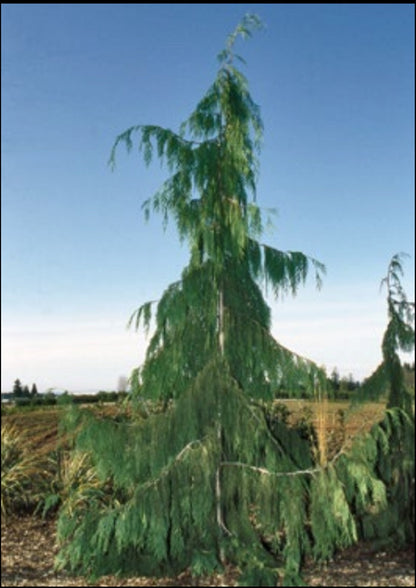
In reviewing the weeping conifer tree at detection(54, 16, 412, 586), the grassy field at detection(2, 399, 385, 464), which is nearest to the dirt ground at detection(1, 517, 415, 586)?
the weeping conifer tree at detection(54, 16, 412, 586)

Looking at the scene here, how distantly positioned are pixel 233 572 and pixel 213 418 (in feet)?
4.63

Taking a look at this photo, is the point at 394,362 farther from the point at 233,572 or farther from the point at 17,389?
the point at 17,389

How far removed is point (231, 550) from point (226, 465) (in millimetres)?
753

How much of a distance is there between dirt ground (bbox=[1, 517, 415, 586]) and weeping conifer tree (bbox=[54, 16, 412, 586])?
15 cm

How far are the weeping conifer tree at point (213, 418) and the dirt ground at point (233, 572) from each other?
147mm

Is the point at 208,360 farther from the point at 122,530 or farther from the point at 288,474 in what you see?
the point at 122,530

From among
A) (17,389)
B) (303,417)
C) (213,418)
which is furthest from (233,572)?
(17,389)

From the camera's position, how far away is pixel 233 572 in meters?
5.31

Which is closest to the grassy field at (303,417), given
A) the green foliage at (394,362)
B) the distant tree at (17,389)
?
the green foliage at (394,362)

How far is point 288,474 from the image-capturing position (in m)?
5.20

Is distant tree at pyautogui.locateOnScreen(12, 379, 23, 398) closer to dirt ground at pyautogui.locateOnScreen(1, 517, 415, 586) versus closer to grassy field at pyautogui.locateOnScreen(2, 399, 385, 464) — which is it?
grassy field at pyautogui.locateOnScreen(2, 399, 385, 464)

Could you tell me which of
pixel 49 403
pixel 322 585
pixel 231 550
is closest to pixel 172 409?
pixel 231 550

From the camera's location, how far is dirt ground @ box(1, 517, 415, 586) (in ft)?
17.2

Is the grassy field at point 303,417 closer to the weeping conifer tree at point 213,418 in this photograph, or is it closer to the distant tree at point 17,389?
the weeping conifer tree at point 213,418
